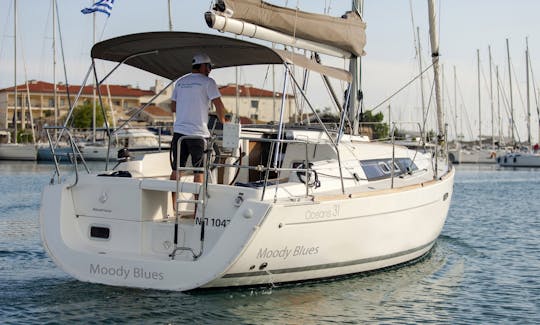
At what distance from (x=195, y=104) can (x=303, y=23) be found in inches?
94.8

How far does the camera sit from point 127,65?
37.7 ft

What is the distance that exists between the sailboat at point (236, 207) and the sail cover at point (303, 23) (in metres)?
0.03

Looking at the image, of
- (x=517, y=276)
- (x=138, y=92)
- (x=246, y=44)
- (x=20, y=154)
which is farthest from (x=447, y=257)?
(x=138, y=92)

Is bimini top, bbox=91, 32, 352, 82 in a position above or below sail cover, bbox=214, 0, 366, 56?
below

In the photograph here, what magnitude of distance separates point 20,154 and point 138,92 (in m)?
51.1

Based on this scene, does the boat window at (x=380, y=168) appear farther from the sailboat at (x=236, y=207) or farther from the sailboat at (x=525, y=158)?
the sailboat at (x=525, y=158)

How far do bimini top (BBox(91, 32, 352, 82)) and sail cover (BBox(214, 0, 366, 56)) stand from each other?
0.50 metres

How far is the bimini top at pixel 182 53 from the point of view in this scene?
9.96 meters

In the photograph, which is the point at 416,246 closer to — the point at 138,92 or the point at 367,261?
the point at 367,261

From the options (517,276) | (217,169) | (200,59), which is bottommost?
(517,276)

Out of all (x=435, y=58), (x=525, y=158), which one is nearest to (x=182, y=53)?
(x=435, y=58)

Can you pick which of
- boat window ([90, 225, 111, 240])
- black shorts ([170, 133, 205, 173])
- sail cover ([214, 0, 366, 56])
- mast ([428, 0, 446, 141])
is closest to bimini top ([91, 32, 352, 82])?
sail cover ([214, 0, 366, 56])

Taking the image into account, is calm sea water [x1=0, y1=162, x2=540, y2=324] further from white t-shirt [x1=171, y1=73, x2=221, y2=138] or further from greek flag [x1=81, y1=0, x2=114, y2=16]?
greek flag [x1=81, y1=0, x2=114, y2=16]

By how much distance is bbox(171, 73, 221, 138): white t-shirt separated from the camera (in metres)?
9.95
